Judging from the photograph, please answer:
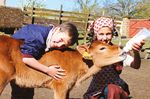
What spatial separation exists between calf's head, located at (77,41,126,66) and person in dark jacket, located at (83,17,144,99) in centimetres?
22

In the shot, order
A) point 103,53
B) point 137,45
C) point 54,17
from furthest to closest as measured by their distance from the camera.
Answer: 1. point 54,17
2. point 103,53
3. point 137,45

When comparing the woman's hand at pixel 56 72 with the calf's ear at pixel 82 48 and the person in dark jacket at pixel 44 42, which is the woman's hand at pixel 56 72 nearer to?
the person in dark jacket at pixel 44 42

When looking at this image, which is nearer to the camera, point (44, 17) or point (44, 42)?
point (44, 42)

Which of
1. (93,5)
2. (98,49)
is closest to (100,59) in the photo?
(98,49)

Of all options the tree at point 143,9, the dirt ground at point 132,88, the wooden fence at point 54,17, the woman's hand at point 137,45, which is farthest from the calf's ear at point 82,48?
the tree at point 143,9

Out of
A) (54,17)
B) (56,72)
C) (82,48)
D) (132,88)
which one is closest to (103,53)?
(82,48)

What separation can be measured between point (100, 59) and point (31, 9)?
19.8 m

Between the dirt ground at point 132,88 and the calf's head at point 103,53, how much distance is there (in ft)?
10.3

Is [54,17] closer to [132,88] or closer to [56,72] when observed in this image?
[132,88]

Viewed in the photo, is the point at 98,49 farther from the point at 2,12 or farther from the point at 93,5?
the point at 93,5

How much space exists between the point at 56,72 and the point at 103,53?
0.62 metres

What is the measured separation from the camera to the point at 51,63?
5.67 metres

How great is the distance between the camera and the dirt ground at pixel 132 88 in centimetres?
863

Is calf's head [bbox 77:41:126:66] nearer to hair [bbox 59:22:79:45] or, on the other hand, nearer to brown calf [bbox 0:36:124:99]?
brown calf [bbox 0:36:124:99]
